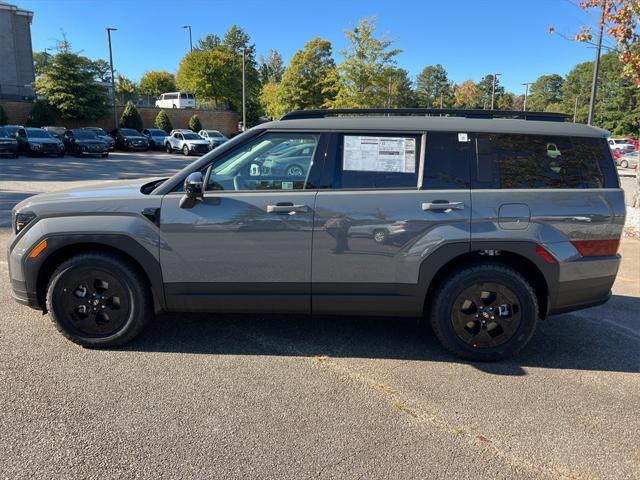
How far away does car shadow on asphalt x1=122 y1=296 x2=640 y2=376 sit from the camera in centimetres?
388

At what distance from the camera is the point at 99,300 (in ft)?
12.6

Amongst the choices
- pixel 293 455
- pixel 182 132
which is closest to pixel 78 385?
pixel 293 455

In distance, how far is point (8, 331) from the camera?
13.6 ft

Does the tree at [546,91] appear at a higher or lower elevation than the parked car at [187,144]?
higher

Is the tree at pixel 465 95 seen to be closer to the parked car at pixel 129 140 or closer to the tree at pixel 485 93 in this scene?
the tree at pixel 485 93

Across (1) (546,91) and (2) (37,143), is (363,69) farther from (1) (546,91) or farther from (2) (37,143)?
(1) (546,91)

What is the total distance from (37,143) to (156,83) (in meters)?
58.0

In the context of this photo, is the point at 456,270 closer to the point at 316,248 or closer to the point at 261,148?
the point at 316,248

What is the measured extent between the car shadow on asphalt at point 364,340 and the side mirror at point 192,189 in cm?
119

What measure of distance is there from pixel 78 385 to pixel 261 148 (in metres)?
2.12

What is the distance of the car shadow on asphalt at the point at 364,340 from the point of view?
12.7 feet

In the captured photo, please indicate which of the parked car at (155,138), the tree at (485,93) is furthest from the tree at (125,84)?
the tree at (485,93)

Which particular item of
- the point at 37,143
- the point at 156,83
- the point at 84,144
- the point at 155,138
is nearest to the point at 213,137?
the point at 155,138

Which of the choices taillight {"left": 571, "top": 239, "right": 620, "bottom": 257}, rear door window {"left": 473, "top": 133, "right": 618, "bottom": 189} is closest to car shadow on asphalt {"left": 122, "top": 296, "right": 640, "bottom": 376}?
taillight {"left": 571, "top": 239, "right": 620, "bottom": 257}
